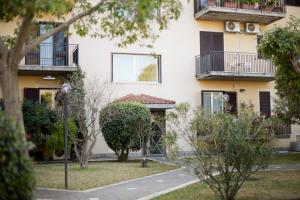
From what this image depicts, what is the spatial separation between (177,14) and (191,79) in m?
14.8

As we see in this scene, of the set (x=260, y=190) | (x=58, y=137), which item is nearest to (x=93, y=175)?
(x=58, y=137)

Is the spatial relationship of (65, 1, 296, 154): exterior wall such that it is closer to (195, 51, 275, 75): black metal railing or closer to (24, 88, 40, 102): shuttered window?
(195, 51, 275, 75): black metal railing

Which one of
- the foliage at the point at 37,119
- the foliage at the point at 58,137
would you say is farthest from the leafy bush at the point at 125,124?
the foliage at the point at 37,119

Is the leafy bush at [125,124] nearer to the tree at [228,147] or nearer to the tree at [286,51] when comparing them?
the tree at [286,51]

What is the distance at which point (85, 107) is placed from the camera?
20.3 meters

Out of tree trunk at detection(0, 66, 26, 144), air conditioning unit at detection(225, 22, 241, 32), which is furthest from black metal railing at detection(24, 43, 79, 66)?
tree trunk at detection(0, 66, 26, 144)

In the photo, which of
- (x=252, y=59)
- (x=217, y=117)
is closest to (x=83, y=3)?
(x=217, y=117)

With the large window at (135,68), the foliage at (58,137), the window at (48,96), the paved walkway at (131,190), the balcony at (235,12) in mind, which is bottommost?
the paved walkway at (131,190)

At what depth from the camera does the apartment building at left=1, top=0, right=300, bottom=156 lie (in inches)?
870

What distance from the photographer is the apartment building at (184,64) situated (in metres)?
22.1

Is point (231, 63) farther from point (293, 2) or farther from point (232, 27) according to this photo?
point (293, 2)

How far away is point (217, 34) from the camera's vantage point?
82.4ft

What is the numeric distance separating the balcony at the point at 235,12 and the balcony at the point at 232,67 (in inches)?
79.0

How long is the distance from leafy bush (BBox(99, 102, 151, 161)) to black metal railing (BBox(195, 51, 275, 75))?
5398mm
